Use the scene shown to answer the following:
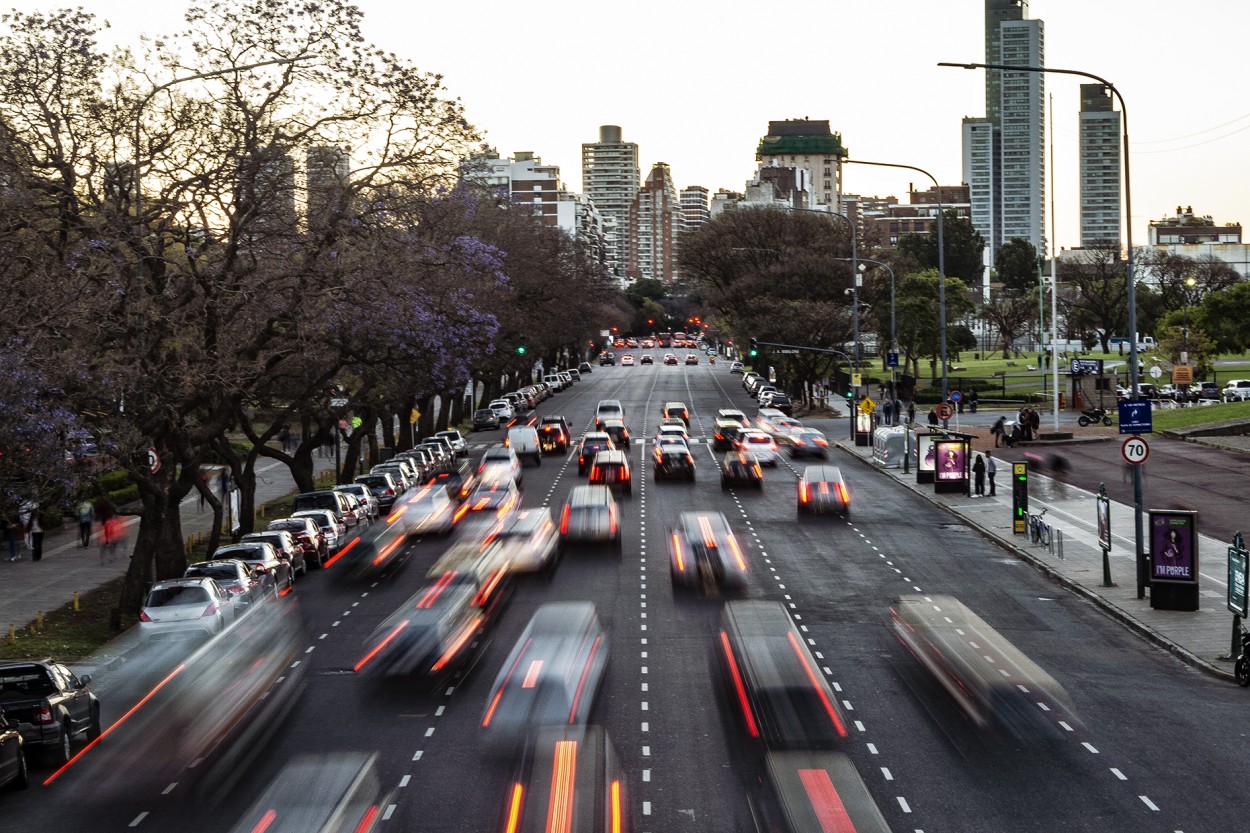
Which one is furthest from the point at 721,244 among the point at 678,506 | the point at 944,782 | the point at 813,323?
the point at 944,782

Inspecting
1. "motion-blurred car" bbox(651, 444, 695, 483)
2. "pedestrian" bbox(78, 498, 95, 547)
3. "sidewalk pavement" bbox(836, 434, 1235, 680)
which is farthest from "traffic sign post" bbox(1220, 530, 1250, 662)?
"pedestrian" bbox(78, 498, 95, 547)

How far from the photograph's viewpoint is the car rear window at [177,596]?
2562 centimetres

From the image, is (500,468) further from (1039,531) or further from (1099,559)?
(1099,559)

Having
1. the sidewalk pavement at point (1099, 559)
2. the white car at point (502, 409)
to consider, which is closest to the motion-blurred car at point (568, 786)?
the sidewalk pavement at point (1099, 559)

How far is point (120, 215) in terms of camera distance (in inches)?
1142

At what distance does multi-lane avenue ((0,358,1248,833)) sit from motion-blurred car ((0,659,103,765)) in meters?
0.40

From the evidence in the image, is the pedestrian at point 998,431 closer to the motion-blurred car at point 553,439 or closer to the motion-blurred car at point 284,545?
the motion-blurred car at point 553,439

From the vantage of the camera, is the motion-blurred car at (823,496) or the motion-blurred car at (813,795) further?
the motion-blurred car at (823,496)

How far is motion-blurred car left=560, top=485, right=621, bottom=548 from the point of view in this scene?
117 feet

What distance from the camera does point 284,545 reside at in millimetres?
33531

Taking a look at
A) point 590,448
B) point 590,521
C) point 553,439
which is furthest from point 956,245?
point 590,521

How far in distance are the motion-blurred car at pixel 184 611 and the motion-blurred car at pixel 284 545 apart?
6.24 m

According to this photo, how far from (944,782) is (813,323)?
75.0m

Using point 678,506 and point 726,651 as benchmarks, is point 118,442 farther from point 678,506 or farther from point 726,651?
point 678,506
